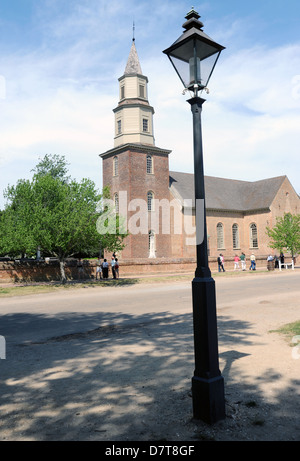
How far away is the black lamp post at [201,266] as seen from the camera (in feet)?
12.2

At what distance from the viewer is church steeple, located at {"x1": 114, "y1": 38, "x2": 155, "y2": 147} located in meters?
39.9

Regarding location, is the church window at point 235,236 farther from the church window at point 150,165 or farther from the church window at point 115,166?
the church window at point 115,166

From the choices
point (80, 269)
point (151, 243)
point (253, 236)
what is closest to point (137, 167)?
point (151, 243)

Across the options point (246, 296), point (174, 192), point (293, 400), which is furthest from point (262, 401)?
point (174, 192)

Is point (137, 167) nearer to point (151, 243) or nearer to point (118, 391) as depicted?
point (151, 243)

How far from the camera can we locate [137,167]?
1567 inches

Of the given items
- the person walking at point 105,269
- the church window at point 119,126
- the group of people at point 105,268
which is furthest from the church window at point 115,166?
the person walking at point 105,269

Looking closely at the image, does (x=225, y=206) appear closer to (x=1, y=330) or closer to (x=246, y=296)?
(x=246, y=296)

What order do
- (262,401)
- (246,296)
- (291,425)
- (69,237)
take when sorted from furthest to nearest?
(69,237), (246,296), (262,401), (291,425)

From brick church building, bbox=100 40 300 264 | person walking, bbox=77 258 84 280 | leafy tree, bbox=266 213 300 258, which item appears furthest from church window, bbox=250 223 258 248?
person walking, bbox=77 258 84 280

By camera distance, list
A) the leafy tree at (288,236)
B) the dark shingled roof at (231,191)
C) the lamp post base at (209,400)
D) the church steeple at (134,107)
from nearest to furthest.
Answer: the lamp post base at (209,400) → the leafy tree at (288,236) → the church steeple at (134,107) → the dark shingled roof at (231,191)

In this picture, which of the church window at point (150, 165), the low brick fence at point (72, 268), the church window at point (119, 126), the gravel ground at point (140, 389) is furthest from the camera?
the church window at point (119, 126)
